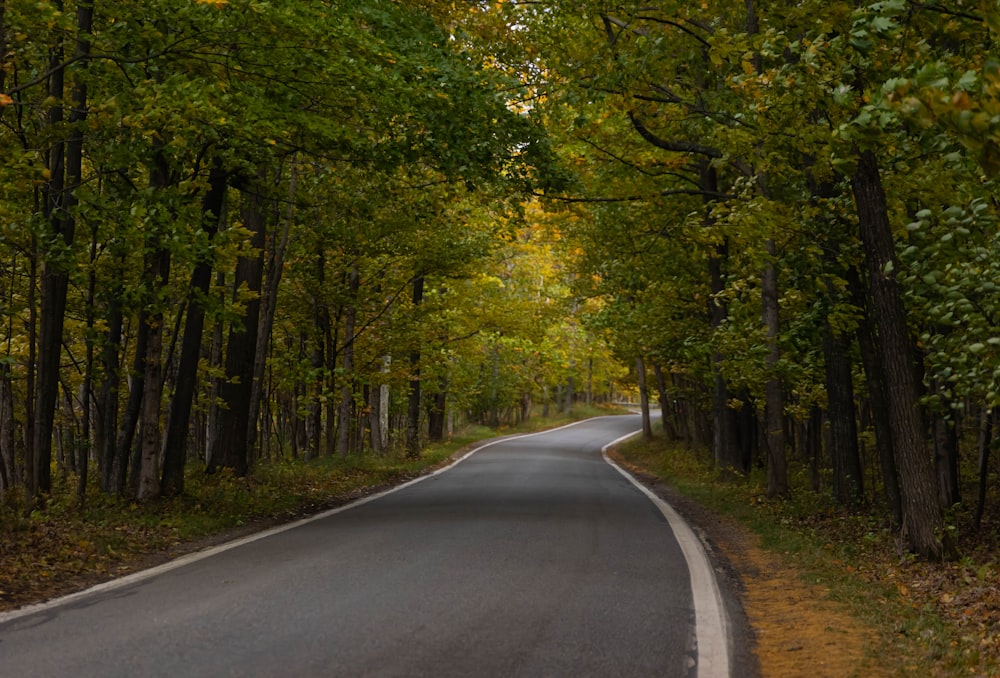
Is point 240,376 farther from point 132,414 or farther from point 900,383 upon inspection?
point 900,383

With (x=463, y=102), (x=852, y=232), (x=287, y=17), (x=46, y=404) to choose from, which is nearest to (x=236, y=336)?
(x=46, y=404)

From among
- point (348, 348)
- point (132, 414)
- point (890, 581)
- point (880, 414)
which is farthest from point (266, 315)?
point (890, 581)

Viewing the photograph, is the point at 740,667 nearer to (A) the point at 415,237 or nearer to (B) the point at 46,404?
(B) the point at 46,404

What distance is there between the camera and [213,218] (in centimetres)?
1152

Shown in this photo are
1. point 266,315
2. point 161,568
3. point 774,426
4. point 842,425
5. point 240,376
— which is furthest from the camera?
point 266,315

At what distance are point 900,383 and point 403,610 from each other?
6416mm

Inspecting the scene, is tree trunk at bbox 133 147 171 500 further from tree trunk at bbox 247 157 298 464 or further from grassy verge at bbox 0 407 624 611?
tree trunk at bbox 247 157 298 464

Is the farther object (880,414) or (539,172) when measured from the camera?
(539,172)

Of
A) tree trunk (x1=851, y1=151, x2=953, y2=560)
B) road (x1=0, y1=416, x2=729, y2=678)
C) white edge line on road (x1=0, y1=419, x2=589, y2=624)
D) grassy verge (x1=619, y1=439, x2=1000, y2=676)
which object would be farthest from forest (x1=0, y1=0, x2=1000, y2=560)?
road (x1=0, y1=416, x2=729, y2=678)

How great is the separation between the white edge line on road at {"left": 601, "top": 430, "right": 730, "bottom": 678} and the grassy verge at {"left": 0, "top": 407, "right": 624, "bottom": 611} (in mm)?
5373

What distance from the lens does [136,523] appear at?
448 inches

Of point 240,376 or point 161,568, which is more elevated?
point 240,376

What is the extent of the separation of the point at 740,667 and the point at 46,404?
9478 millimetres

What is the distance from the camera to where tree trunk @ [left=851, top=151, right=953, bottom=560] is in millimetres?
10078
